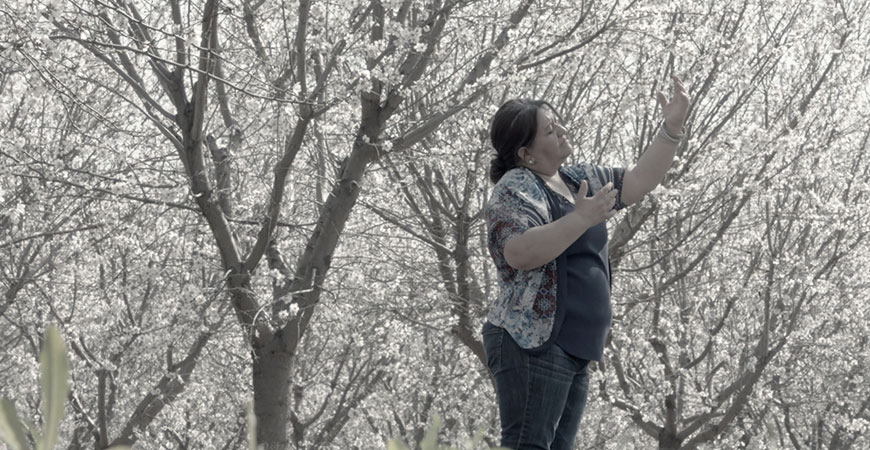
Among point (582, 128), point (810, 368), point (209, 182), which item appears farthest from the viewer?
point (810, 368)

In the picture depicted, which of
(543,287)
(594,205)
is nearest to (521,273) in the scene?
(543,287)

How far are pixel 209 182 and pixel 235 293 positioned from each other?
0.80 m

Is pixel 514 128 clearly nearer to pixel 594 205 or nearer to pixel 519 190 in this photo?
pixel 519 190

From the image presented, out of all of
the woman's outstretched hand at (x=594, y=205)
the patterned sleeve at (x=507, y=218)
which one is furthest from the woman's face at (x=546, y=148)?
the woman's outstretched hand at (x=594, y=205)

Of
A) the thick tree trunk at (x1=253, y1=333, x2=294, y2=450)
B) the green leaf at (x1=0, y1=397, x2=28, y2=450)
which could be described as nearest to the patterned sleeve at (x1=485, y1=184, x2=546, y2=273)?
the green leaf at (x1=0, y1=397, x2=28, y2=450)

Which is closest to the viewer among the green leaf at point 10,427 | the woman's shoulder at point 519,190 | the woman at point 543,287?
the green leaf at point 10,427

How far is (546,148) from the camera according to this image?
3.19 metres

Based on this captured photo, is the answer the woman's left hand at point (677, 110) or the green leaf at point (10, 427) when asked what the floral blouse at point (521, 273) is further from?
the green leaf at point (10, 427)

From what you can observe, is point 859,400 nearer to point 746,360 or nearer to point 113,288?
point 746,360

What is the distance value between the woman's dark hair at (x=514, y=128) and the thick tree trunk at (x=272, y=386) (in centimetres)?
417

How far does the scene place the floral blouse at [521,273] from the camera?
2912 mm

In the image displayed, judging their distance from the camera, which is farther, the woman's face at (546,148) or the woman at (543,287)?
the woman's face at (546,148)

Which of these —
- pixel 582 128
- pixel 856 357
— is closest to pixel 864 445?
pixel 856 357

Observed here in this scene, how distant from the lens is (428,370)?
1453 centimetres
